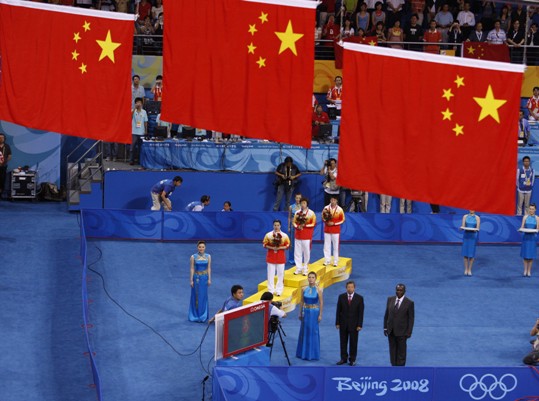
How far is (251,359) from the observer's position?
67.7ft

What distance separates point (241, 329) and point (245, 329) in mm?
142

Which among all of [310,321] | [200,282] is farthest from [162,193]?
[310,321]

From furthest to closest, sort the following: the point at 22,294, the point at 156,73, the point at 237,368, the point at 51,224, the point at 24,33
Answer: the point at 156,73 < the point at 51,224 < the point at 22,294 < the point at 237,368 < the point at 24,33

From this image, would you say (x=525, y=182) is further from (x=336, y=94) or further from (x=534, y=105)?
(x=336, y=94)

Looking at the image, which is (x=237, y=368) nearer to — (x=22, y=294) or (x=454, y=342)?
(x=454, y=342)

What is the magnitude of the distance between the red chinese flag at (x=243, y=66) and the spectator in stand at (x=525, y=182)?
65.4 ft

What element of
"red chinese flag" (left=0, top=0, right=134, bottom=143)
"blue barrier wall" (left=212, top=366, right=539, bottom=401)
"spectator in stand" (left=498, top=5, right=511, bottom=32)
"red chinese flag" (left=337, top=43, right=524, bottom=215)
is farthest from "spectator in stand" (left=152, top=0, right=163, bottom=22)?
"red chinese flag" (left=337, top=43, right=524, bottom=215)

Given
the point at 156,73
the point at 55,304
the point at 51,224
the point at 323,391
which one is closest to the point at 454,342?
the point at 323,391

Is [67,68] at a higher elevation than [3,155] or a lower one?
higher

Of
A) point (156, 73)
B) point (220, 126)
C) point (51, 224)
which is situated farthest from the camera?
point (156, 73)

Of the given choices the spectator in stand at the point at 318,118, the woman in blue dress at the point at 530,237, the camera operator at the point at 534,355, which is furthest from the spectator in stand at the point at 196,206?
the camera operator at the point at 534,355

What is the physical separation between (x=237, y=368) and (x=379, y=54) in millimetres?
7307

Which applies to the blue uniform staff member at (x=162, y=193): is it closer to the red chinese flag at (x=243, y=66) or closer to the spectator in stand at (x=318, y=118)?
the spectator in stand at (x=318, y=118)

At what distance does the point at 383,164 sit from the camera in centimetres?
1410
